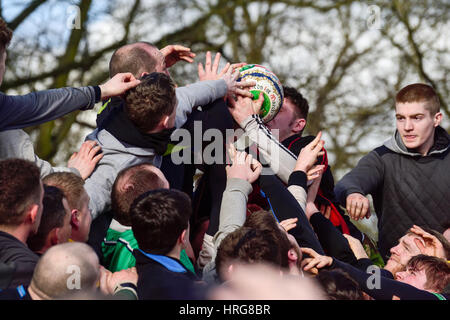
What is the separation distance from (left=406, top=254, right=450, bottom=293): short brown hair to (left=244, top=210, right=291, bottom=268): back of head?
4.11 feet

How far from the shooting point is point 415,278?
168 inches

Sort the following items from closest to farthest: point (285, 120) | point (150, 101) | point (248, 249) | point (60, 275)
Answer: point (60, 275) < point (248, 249) < point (150, 101) < point (285, 120)

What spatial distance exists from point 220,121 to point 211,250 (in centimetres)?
96

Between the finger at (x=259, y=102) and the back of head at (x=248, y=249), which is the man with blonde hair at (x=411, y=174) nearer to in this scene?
the finger at (x=259, y=102)

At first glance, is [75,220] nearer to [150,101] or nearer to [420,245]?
[150,101]

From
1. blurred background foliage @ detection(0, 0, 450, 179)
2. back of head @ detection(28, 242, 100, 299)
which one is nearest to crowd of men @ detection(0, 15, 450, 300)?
back of head @ detection(28, 242, 100, 299)

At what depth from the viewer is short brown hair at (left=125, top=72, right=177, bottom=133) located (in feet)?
13.3

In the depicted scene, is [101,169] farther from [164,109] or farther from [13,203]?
[13,203]

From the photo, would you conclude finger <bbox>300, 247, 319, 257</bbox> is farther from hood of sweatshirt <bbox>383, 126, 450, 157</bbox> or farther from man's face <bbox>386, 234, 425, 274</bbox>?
hood of sweatshirt <bbox>383, 126, 450, 157</bbox>

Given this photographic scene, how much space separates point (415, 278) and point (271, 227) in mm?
1302

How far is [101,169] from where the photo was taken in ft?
13.7

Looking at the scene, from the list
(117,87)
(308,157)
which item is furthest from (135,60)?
(308,157)

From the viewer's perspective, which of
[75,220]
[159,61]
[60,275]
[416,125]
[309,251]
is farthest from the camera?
[416,125]
